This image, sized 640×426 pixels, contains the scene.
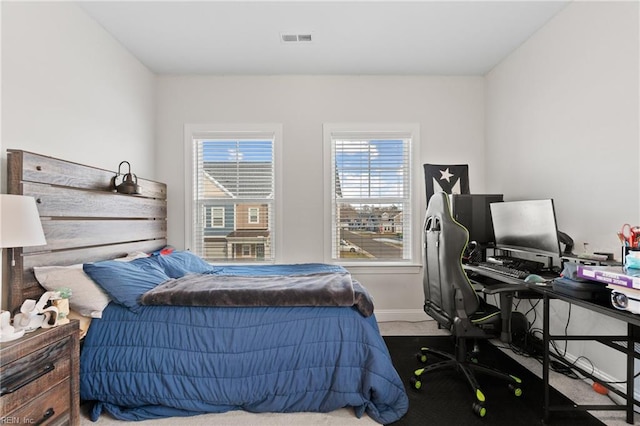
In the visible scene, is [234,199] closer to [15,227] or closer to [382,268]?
[382,268]

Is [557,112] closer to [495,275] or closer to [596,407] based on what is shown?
[495,275]

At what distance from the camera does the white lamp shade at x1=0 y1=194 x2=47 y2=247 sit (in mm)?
1401

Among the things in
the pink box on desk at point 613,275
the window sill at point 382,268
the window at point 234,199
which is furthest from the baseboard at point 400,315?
the pink box on desk at point 613,275

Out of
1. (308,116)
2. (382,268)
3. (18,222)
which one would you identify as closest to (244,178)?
(308,116)

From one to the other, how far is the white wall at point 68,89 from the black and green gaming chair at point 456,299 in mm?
2624

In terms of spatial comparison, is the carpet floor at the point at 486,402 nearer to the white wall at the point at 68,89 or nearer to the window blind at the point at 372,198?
the window blind at the point at 372,198

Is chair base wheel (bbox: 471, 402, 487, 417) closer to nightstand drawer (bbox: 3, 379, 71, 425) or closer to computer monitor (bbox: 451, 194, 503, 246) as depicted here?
computer monitor (bbox: 451, 194, 503, 246)

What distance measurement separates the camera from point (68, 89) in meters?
2.29

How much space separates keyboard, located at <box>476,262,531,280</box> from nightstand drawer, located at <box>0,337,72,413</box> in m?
2.81

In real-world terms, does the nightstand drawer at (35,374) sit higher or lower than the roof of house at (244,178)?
lower

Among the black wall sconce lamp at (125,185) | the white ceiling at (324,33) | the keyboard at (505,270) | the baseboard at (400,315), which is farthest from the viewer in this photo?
the baseboard at (400,315)

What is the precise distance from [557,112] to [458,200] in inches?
42.5

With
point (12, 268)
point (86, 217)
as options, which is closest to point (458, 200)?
point (86, 217)

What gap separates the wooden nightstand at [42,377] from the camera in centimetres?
132
